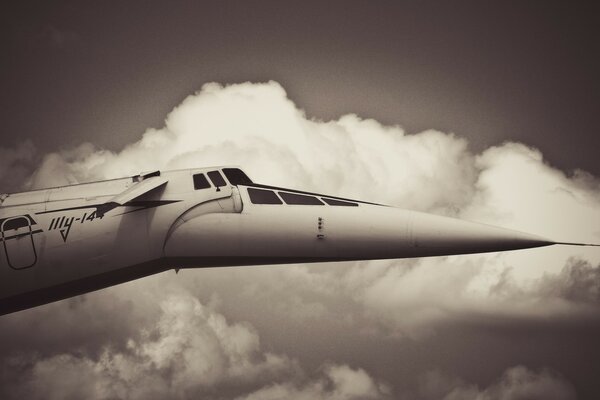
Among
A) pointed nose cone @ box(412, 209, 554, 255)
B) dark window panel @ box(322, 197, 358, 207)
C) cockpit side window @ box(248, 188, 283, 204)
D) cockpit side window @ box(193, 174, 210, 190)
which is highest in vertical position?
cockpit side window @ box(193, 174, 210, 190)

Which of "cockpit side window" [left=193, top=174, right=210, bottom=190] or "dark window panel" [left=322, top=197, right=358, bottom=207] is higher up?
"cockpit side window" [left=193, top=174, right=210, bottom=190]

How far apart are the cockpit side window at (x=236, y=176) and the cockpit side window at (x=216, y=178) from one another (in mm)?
221

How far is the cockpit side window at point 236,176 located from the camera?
19.5 meters

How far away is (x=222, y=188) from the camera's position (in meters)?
19.1

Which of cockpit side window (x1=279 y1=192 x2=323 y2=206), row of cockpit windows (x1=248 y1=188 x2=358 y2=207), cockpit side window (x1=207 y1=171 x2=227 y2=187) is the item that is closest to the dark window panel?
row of cockpit windows (x1=248 y1=188 x2=358 y2=207)

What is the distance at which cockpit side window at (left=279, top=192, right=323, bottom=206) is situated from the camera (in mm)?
18703

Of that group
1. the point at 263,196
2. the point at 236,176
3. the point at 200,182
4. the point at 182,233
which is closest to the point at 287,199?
the point at 263,196

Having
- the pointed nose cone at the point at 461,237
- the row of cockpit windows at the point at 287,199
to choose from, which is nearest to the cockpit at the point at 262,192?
the row of cockpit windows at the point at 287,199

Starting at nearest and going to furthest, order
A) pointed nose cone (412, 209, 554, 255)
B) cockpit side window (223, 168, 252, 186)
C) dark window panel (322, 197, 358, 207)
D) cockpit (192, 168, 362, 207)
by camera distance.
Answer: pointed nose cone (412, 209, 554, 255), dark window panel (322, 197, 358, 207), cockpit (192, 168, 362, 207), cockpit side window (223, 168, 252, 186)

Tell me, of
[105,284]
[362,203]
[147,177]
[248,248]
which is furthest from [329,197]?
[105,284]

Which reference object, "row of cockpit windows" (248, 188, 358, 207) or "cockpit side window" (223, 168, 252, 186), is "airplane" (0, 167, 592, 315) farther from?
"cockpit side window" (223, 168, 252, 186)

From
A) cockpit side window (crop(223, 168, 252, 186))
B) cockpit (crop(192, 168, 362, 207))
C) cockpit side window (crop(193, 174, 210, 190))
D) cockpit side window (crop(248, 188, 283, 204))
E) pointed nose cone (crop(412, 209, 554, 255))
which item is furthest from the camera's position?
cockpit side window (crop(223, 168, 252, 186))

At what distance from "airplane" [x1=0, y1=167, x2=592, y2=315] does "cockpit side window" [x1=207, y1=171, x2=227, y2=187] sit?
49mm

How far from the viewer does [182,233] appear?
18750 millimetres
